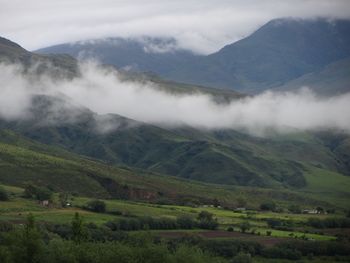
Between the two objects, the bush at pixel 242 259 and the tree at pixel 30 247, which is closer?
the tree at pixel 30 247

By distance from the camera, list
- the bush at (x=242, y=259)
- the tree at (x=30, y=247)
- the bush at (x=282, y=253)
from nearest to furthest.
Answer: the tree at (x=30, y=247) < the bush at (x=242, y=259) < the bush at (x=282, y=253)

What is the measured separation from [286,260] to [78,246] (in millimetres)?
66336

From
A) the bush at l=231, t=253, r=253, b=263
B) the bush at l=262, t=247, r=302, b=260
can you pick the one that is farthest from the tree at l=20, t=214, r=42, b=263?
the bush at l=262, t=247, r=302, b=260

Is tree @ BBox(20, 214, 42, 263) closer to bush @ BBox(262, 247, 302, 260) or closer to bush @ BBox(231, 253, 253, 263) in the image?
bush @ BBox(231, 253, 253, 263)

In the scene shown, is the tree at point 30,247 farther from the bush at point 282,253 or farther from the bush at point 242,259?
the bush at point 282,253

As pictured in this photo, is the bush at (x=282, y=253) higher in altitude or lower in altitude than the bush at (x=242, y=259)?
lower

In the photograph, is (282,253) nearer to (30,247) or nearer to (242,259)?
(242,259)

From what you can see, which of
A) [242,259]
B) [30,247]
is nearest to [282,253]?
[242,259]

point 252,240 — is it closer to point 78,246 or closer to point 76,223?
point 76,223

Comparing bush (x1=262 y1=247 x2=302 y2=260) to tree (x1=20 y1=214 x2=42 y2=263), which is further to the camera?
bush (x1=262 y1=247 x2=302 y2=260)

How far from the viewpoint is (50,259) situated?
134 meters

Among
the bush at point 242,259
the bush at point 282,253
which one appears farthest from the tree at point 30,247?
the bush at point 282,253

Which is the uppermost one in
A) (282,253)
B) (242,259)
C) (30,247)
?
(30,247)

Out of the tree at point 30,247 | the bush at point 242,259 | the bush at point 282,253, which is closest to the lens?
the tree at point 30,247
